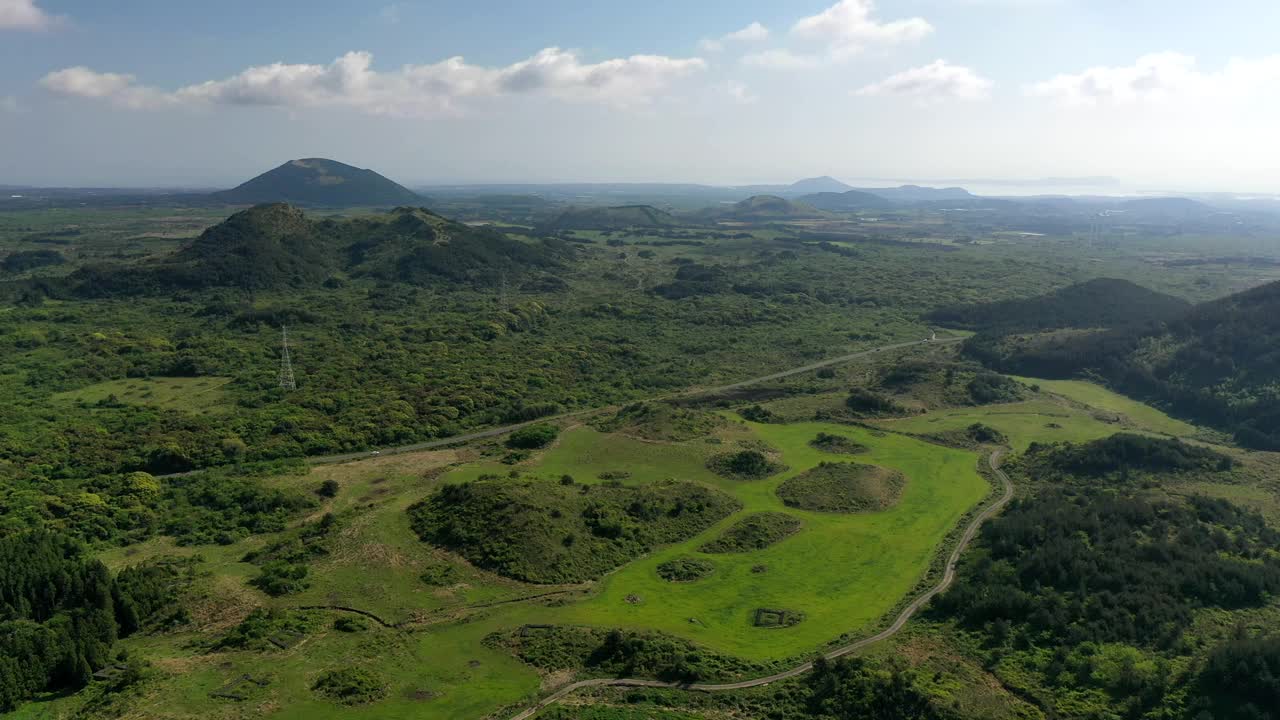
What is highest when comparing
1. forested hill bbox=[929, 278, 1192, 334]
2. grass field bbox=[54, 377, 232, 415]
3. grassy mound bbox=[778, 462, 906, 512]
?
forested hill bbox=[929, 278, 1192, 334]

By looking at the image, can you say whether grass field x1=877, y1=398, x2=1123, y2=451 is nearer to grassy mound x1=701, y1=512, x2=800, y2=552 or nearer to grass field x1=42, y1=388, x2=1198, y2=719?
grass field x1=42, y1=388, x2=1198, y2=719

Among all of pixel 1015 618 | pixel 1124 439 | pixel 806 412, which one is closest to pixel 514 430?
pixel 806 412

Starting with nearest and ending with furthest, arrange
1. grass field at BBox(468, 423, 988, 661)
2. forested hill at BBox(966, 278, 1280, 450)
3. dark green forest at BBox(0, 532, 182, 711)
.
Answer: dark green forest at BBox(0, 532, 182, 711) < grass field at BBox(468, 423, 988, 661) < forested hill at BBox(966, 278, 1280, 450)

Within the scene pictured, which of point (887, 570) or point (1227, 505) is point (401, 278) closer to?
point (887, 570)

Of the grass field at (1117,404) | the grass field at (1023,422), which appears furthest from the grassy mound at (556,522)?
the grass field at (1117,404)

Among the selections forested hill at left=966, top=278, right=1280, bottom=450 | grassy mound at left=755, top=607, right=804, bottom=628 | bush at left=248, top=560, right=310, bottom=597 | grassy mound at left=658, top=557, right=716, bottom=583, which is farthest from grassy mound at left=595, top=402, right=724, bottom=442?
forested hill at left=966, top=278, right=1280, bottom=450
